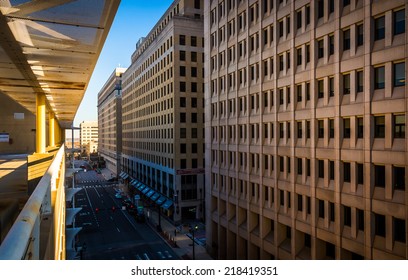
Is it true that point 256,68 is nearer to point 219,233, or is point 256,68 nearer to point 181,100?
point 219,233

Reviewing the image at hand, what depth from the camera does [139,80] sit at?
183 ft

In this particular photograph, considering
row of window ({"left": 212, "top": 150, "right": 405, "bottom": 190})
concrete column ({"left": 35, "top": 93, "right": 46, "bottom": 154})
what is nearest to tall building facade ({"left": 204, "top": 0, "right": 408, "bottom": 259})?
row of window ({"left": 212, "top": 150, "right": 405, "bottom": 190})

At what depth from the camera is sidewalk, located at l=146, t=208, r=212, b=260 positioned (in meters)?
27.9

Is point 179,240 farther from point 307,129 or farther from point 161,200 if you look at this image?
point 307,129

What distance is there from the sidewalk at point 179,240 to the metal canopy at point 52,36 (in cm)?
2417

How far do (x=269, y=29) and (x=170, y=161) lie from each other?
22872mm

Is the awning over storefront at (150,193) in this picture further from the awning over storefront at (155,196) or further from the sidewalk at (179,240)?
the sidewalk at (179,240)

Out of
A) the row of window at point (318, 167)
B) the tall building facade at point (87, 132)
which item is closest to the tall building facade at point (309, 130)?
the row of window at point (318, 167)

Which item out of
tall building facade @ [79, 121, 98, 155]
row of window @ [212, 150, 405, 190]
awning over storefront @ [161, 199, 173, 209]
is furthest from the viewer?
tall building facade @ [79, 121, 98, 155]

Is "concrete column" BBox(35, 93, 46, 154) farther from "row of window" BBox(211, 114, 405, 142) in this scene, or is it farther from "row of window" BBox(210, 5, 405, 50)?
"row of window" BBox(210, 5, 405, 50)

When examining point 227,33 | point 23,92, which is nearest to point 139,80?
point 227,33

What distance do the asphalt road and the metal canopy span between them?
22620mm

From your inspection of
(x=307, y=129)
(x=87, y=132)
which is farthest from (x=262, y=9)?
(x=87, y=132)

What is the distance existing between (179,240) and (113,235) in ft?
24.9
